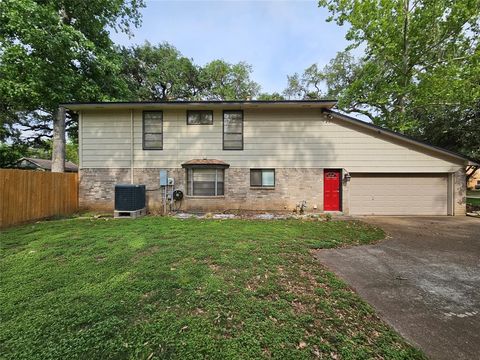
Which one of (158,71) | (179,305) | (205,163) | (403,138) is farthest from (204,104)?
(158,71)

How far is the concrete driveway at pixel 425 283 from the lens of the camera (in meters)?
2.41

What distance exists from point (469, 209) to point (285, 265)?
1261 centimetres

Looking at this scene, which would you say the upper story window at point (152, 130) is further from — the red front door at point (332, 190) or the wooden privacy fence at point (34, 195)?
the red front door at point (332, 190)

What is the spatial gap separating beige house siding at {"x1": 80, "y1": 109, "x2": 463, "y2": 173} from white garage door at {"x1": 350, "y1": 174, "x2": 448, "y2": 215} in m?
1.16

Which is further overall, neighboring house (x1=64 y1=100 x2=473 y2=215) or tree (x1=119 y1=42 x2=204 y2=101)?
tree (x1=119 y1=42 x2=204 y2=101)

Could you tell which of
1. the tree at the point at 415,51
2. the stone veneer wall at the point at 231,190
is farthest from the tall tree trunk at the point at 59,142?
the tree at the point at 415,51

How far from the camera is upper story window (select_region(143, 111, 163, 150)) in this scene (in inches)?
408

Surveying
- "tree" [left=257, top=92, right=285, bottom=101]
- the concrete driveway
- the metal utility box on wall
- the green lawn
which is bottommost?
the concrete driveway

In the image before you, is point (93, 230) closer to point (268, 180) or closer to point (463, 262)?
point (268, 180)

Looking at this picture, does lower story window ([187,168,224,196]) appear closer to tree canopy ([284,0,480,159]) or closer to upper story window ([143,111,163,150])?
upper story window ([143,111,163,150])

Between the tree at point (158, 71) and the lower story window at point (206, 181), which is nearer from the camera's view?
the lower story window at point (206, 181)

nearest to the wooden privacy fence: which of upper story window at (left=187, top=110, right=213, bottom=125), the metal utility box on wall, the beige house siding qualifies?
the beige house siding

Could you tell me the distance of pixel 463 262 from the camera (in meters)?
4.55

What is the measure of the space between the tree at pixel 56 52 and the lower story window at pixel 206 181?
24.5ft
